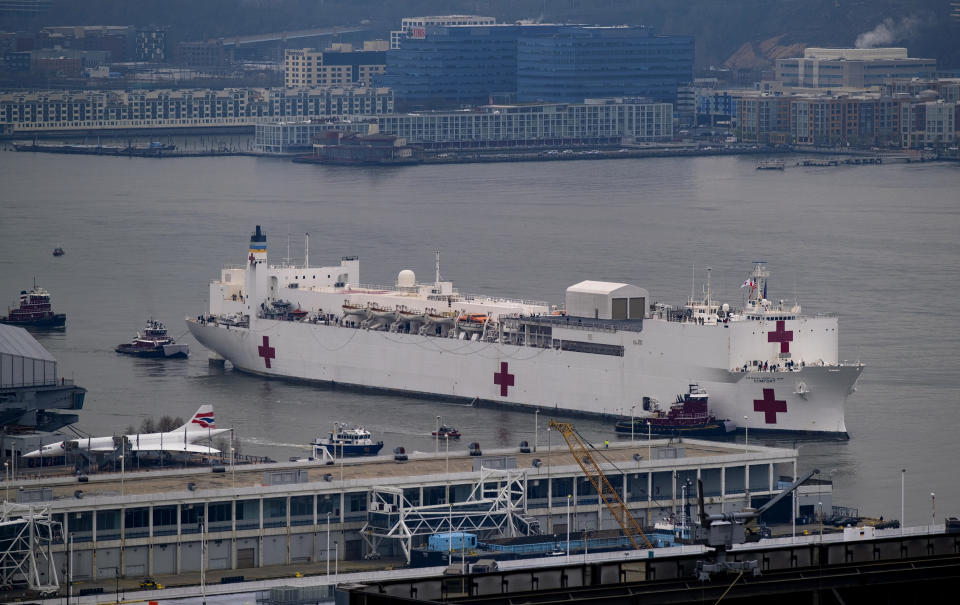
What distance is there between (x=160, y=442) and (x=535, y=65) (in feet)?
217

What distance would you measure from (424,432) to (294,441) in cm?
159

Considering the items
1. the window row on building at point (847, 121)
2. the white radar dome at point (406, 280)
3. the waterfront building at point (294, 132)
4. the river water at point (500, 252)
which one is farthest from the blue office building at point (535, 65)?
the white radar dome at point (406, 280)

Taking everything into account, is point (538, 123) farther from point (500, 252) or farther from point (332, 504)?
point (332, 504)

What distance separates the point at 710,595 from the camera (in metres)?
8.40

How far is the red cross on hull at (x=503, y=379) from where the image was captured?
87.3ft

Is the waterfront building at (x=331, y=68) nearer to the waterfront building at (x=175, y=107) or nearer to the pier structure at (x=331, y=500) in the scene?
the waterfront building at (x=175, y=107)

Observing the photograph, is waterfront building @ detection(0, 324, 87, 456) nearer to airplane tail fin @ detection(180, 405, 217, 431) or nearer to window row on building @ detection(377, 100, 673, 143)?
airplane tail fin @ detection(180, 405, 217, 431)

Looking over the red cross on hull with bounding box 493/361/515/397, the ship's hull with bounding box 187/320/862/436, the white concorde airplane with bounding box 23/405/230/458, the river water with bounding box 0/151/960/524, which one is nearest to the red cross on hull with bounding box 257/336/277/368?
the ship's hull with bounding box 187/320/862/436

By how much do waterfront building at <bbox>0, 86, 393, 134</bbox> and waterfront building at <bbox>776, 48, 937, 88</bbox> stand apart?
52.6ft

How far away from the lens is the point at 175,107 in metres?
87.1

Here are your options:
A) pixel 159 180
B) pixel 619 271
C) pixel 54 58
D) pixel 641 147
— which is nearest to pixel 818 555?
pixel 619 271

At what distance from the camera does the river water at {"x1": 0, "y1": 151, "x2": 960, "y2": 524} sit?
24.7 metres

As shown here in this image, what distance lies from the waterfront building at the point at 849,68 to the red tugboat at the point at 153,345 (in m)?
59.7

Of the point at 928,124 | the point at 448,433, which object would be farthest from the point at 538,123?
the point at 448,433
